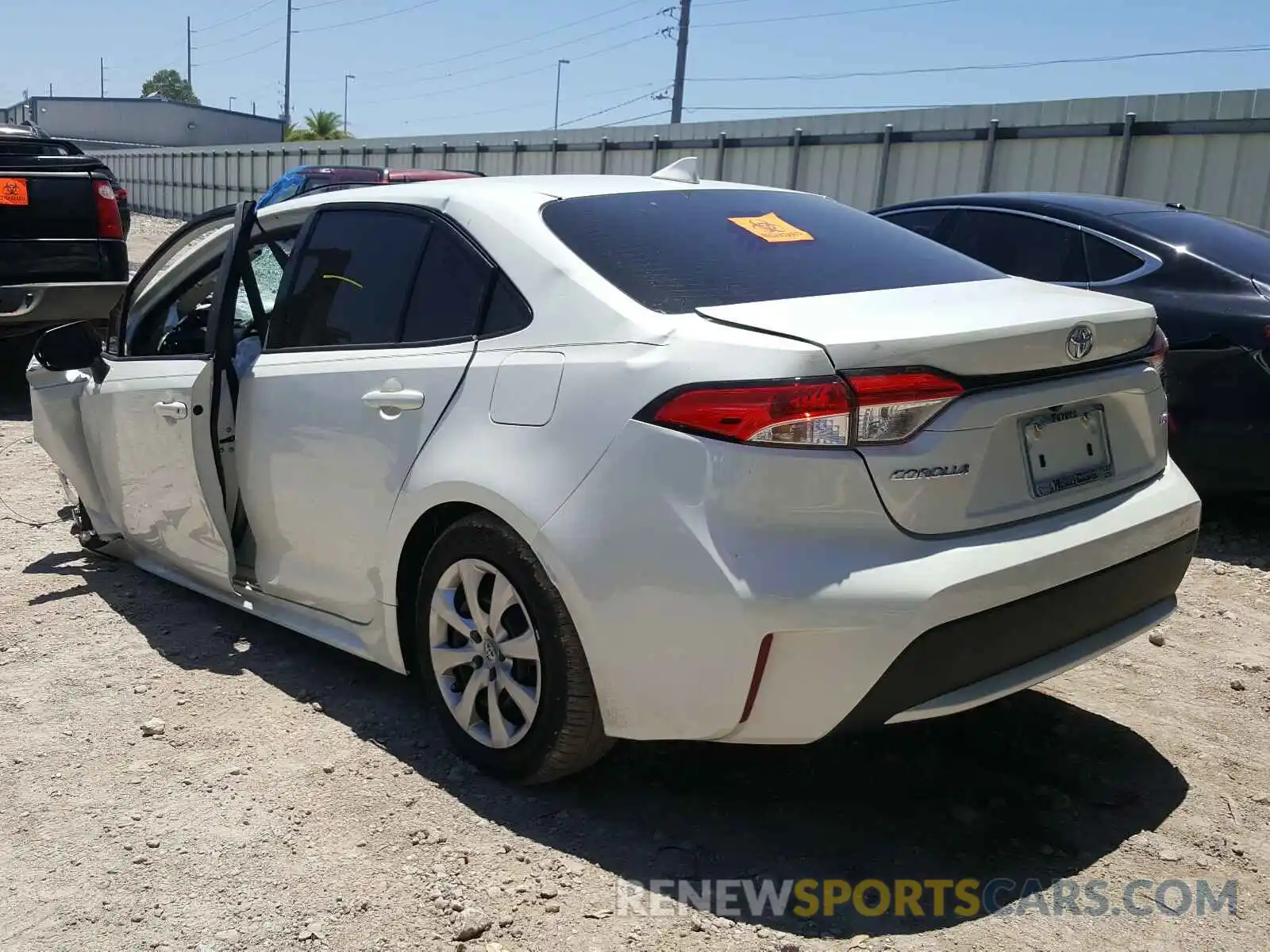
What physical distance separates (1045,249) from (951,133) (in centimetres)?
903

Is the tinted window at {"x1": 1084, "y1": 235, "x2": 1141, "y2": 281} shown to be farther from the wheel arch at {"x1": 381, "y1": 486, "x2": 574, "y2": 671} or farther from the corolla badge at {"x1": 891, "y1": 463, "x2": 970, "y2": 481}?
the wheel arch at {"x1": 381, "y1": 486, "x2": 574, "y2": 671}

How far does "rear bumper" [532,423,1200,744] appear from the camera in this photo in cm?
253

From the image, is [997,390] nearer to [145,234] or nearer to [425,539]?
Result: [425,539]

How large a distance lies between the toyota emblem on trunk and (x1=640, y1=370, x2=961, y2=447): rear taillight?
479mm

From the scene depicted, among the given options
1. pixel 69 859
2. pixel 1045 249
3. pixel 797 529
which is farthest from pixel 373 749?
pixel 1045 249

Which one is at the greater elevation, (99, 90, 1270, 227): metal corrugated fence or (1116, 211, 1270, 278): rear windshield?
(99, 90, 1270, 227): metal corrugated fence

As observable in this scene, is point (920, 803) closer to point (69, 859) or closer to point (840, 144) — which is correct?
point (69, 859)

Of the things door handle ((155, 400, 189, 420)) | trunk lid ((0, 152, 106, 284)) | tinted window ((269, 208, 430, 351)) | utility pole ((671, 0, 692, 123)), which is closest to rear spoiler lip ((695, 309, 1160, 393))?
tinted window ((269, 208, 430, 351))

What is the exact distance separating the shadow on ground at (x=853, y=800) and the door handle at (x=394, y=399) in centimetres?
99

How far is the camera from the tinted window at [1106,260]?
18.5 ft

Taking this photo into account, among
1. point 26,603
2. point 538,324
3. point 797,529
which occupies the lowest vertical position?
point 26,603

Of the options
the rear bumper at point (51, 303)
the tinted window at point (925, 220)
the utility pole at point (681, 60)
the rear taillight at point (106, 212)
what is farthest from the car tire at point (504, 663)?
the utility pole at point (681, 60)

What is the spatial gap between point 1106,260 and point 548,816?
415 centimetres

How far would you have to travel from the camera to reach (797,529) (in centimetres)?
255
